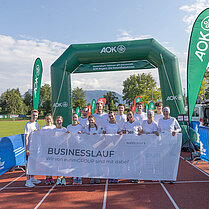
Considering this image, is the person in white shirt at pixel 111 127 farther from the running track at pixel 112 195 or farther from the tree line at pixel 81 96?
the tree line at pixel 81 96

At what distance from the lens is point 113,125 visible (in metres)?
4.66

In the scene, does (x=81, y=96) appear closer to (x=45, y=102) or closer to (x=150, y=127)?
(x=45, y=102)

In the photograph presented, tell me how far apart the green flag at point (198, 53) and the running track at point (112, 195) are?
271cm

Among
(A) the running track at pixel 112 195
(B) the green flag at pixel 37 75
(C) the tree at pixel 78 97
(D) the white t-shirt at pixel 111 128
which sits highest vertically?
(C) the tree at pixel 78 97

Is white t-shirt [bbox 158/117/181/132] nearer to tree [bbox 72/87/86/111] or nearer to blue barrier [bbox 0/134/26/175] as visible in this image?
blue barrier [bbox 0/134/26/175]

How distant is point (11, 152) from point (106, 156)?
311cm

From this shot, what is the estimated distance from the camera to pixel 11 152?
18.6 feet

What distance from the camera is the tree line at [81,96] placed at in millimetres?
47328

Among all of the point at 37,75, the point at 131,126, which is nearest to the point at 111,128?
the point at 131,126

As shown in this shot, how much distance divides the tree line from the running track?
3655 cm

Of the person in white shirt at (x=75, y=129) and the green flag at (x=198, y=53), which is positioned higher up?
the green flag at (x=198, y=53)

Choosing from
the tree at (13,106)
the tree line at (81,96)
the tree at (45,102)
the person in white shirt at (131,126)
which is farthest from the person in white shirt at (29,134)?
the tree at (13,106)

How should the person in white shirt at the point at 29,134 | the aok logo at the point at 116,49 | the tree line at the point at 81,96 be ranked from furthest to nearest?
the tree line at the point at 81,96 → the aok logo at the point at 116,49 → the person in white shirt at the point at 29,134

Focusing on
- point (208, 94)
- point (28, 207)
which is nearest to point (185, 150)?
point (28, 207)
